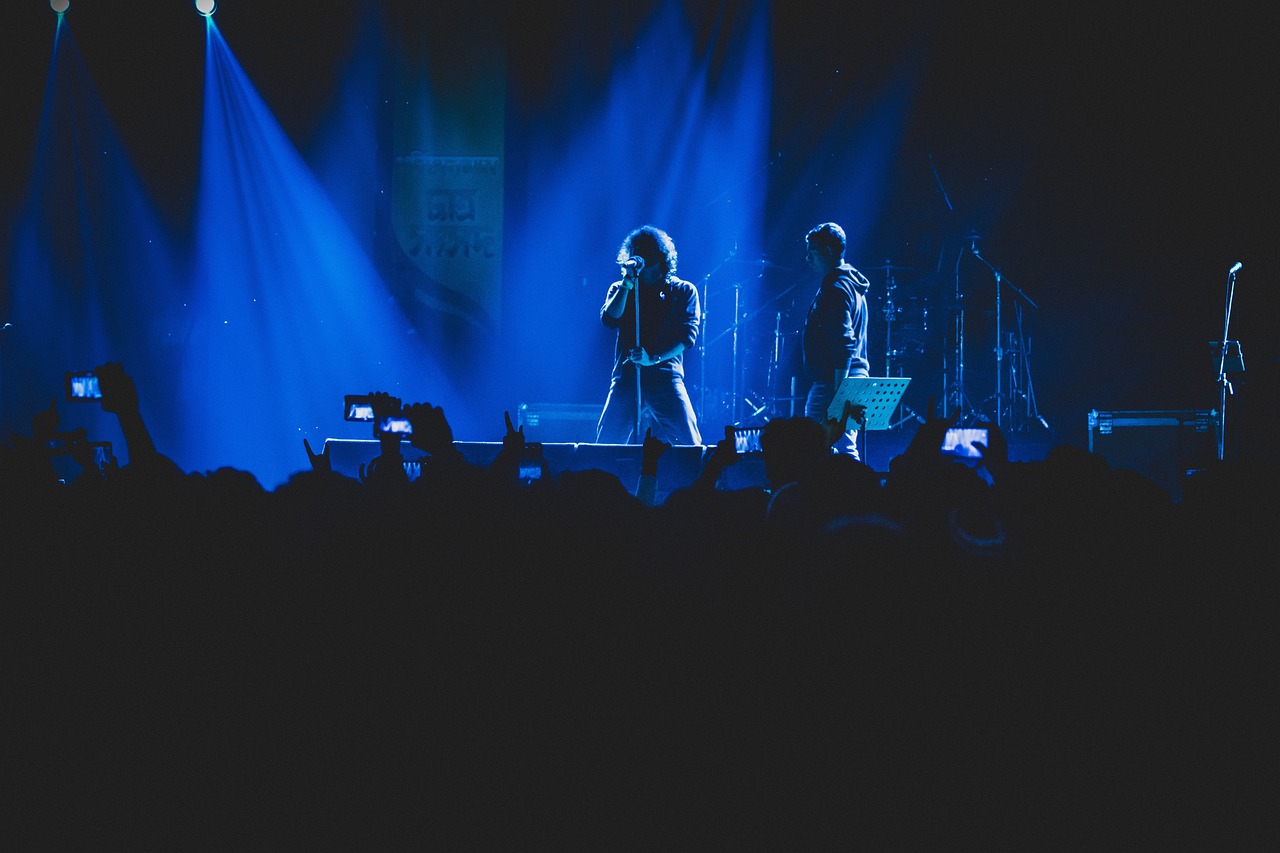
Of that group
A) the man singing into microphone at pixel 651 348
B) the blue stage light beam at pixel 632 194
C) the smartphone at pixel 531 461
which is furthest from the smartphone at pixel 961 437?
the blue stage light beam at pixel 632 194

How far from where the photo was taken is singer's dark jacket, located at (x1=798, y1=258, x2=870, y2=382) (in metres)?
5.86

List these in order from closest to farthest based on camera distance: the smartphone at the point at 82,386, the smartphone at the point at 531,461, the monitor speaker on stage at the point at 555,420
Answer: the smartphone at the point at 531,461, the smartphone at the point at 82,386, the monitor speaker on stage at the point at 555,420

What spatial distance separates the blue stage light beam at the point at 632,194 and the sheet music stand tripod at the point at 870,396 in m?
5.18

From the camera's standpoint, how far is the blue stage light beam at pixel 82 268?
9.88 metres

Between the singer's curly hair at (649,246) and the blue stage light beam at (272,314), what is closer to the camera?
the singer's curly hair at (649,246)

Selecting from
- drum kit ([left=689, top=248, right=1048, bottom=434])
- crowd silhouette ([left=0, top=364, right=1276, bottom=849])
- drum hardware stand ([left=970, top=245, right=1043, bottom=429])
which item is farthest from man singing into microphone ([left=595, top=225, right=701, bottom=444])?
drum hardware stand ([left=970, top=245, right=1043, bottom=429])

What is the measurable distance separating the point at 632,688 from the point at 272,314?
10131mm

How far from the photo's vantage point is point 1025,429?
973 cm

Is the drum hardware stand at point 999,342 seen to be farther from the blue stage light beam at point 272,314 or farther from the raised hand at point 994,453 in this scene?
the raised hand at point 994,453

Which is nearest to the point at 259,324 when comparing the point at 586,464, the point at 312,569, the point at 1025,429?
the point at 586,464

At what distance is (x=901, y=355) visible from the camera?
1003 cm

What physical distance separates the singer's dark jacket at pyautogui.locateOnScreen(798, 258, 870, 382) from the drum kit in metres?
3.68

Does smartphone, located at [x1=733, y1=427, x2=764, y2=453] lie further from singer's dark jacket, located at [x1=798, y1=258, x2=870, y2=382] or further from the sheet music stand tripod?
singer's dark jacket, located at [x1=798, y1=258, x2=870, y2=382]

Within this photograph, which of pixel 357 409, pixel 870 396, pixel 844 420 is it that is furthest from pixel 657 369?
pixel 357 409
